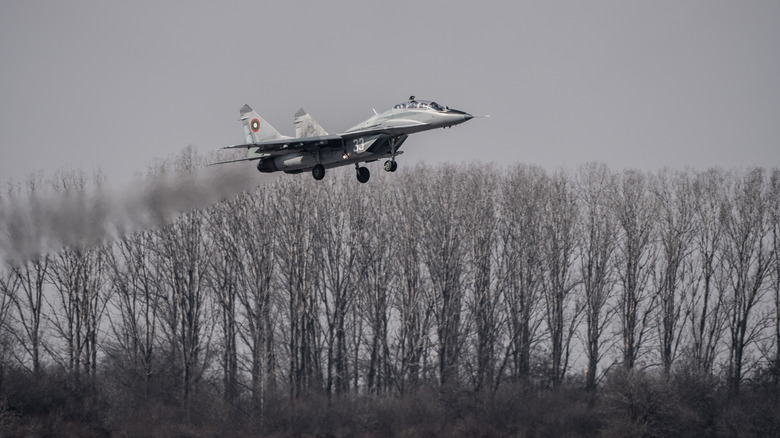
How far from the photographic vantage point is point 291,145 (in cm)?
3919

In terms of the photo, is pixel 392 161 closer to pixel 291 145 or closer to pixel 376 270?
pixel 291 145

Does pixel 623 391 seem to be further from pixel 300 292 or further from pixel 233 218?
pixel 233 218

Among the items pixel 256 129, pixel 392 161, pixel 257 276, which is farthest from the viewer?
pixel 257 276

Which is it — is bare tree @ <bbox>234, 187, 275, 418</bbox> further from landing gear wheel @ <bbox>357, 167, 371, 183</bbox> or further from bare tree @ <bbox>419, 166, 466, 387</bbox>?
landing gear wheel @ <bbox>357, 167, 371, 183</bbox>

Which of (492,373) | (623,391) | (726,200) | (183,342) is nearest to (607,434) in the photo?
(623,391)

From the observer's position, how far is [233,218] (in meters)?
57.4

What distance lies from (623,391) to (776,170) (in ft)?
60.2

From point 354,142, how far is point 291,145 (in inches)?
94.5

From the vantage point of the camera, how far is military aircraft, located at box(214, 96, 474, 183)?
37.5 meters

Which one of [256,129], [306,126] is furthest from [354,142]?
[256,129]

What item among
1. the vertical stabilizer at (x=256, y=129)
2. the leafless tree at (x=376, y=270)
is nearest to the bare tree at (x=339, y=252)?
the leafless tree at (x=376, y=270)

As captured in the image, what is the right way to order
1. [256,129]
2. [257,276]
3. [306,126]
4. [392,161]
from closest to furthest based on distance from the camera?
[392,161] < [306,126] < [256,129] < [257,276]

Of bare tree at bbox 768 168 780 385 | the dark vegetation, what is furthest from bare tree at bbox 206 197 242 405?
bare tree at bbox 768 168 780 385

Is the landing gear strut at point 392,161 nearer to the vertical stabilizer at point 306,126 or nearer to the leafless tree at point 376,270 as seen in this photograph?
the vertical stabilizer at point 306,126
